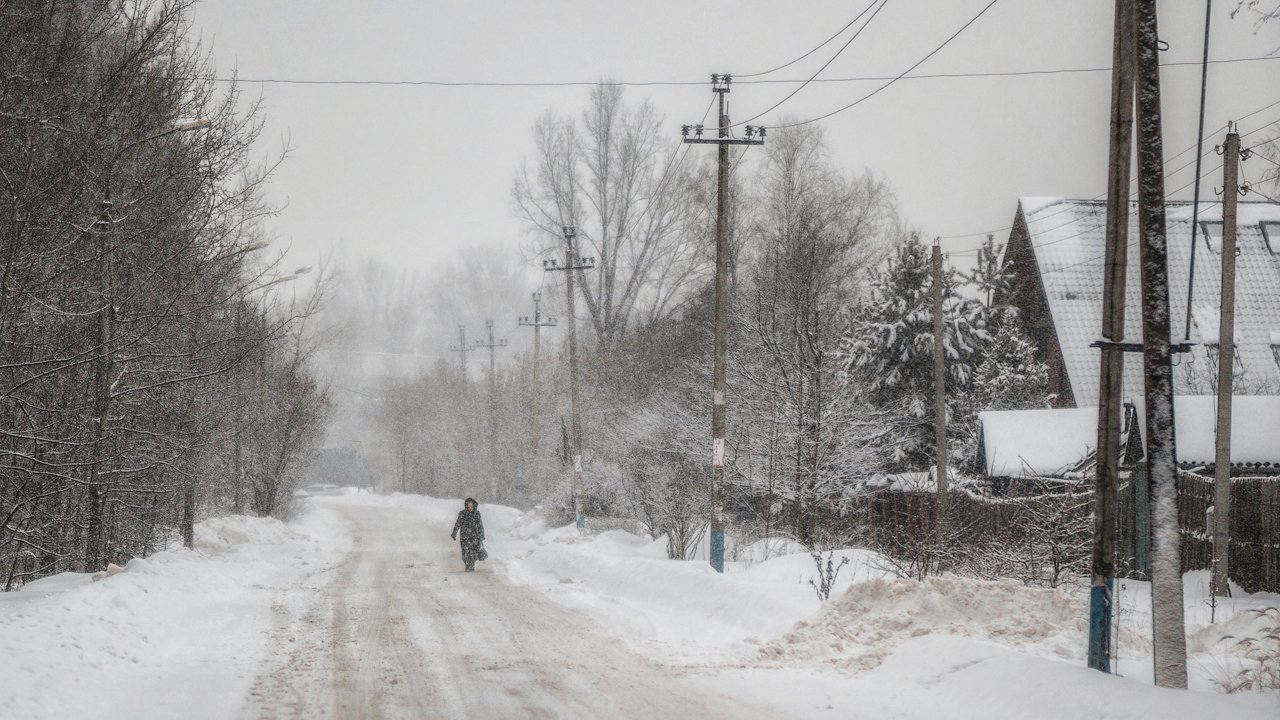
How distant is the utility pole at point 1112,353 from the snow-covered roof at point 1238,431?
47.8 ft

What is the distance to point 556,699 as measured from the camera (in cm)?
839

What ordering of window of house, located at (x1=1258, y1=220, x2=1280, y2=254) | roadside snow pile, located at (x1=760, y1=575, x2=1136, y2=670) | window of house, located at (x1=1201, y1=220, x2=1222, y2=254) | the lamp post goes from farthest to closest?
window of house, located at (x1=1258, y1=220, x2=1280, y2=254) → window of house, located at (x1=1201, y1=220, x2=1222, y2=254) → the lamp post → roadside snow pile, located at (x1=760, y1=575, x2=1136, y2=670)

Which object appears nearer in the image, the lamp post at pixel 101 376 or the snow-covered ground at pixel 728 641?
the snow-covered ground at pixel 728 641

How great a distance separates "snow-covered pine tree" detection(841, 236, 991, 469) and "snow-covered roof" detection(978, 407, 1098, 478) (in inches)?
159

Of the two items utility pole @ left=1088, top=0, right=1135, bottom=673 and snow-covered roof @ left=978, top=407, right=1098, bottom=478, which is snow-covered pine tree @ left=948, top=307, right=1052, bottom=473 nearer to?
snow-covered roof @ left=978, top=407, right=1098, bottom=478

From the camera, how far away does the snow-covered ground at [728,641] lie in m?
7.68

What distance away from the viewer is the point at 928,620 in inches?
425

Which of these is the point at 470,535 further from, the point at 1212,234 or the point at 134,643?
the point at 1212,234

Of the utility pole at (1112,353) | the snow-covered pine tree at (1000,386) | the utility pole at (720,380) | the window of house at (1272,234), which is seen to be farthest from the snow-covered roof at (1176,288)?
the utility pole at (1112,353)

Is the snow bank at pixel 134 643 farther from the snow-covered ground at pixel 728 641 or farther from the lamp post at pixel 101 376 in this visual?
the lamp post at pixel 101 376

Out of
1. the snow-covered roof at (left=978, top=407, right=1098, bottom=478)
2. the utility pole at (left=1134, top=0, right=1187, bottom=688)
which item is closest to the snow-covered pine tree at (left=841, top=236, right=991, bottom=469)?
the snow-covered roof at (left=978, top=407, right=1098, bottom=478)

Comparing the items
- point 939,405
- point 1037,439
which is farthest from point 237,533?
point 1037,439

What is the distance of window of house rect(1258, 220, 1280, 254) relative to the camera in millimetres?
37500

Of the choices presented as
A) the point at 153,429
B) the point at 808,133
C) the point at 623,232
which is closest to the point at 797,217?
the point at 808,133
